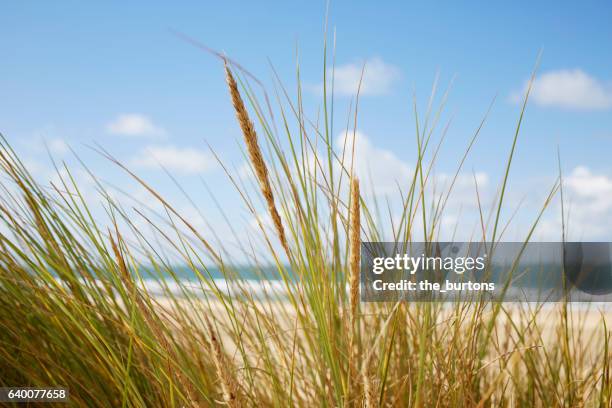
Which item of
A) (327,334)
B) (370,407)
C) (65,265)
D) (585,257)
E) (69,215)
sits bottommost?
(370,407)

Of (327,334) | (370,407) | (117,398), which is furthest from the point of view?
(117,398)

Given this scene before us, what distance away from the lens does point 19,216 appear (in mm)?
1677

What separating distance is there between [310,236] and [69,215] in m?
0.69

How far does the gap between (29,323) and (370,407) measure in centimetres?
110

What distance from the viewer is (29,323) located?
1615 mm

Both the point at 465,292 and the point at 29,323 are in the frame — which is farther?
the point at 465,292

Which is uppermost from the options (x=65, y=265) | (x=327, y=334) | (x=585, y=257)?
(x=585, y=257)

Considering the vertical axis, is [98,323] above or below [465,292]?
below

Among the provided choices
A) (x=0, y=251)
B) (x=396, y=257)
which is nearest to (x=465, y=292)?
(x=396, y=257)

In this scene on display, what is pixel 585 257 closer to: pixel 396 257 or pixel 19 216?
pixel 396 257

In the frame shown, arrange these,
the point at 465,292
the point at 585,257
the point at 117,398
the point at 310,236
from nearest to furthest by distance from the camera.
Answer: the point at 310,236 < the point at 117,398 < the point at 465,292 < the point at 585,257

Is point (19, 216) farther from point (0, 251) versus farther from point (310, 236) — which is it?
point (310, 236)

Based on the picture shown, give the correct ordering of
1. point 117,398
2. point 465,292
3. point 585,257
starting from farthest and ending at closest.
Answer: point 585,257 < point 465,292 < point 117,398

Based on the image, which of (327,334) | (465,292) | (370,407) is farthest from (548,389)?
(370,407)
